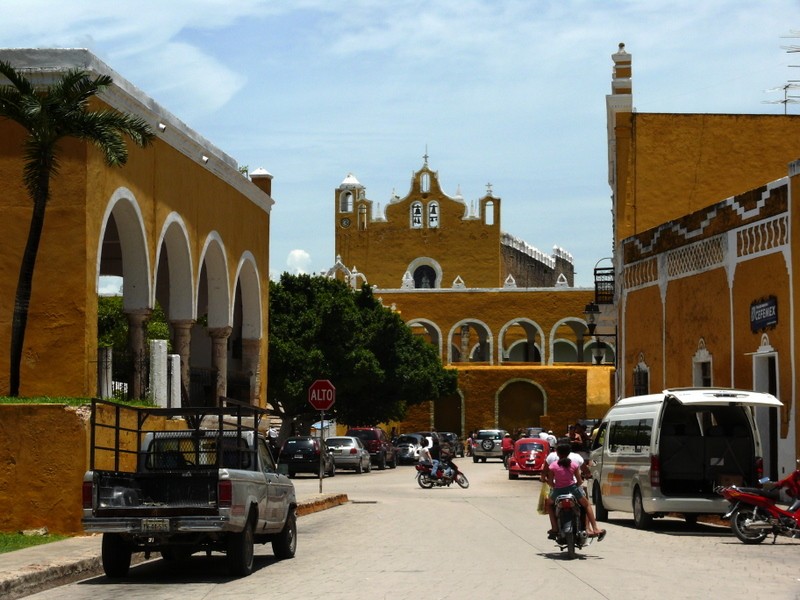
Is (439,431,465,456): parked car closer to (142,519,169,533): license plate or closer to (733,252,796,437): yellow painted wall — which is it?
(733,252,796,437): yellow painted wall

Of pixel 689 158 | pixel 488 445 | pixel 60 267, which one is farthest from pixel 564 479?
pixel 488 445

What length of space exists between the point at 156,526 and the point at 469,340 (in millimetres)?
78809

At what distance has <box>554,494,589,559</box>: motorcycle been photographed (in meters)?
16.3

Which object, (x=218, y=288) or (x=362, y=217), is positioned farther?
(x=362, y=217)

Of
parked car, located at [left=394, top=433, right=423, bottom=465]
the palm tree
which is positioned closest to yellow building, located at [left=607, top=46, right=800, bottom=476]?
the palm tree

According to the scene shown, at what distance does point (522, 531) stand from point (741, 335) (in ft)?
28.8

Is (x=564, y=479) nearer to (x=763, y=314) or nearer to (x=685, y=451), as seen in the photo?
(x=685, y=451)

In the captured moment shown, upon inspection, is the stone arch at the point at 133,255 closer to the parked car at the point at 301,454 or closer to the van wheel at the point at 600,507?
the van wheel at the point at 600,507

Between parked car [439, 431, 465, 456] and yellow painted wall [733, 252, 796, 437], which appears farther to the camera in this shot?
parked car [439, 431, 465, 456]

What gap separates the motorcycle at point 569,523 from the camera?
16.3 metres

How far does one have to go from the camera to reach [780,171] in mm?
40969

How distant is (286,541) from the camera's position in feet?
55.3

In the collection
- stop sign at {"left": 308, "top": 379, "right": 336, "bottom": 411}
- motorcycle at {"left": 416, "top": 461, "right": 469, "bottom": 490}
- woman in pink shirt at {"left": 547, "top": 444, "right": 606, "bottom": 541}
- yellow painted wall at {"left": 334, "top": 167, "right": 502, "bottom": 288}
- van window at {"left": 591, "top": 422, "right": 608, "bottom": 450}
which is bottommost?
motorcycle at {"left": 416, "top": 461, "right": 469, "bottom": 490}

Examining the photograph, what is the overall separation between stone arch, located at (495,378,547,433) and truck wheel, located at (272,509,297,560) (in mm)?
60077
